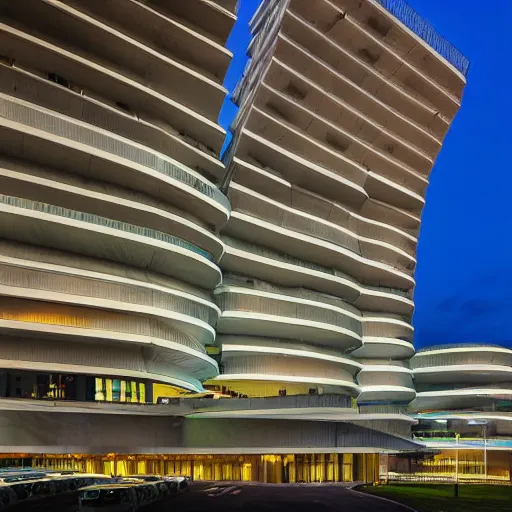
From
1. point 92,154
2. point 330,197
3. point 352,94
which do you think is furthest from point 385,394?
point 92,154

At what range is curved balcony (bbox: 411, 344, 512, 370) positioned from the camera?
87.4m

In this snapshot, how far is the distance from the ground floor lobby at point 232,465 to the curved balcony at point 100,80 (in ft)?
82.8

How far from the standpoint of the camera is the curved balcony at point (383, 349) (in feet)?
263

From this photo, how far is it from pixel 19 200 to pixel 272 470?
29.7 m

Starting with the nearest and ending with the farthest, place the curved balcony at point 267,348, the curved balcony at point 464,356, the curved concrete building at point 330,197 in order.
A: the curved balcony at point 267,348 → the curved concrete building at point 330,197 → the curved balcony at point 464,356

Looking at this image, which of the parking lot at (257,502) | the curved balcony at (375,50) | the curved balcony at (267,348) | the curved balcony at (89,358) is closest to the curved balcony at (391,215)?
the curved balcony at (375,50)

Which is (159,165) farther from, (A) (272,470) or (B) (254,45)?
(B) (254,45)

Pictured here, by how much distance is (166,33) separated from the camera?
55625mm

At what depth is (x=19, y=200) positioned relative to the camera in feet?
146

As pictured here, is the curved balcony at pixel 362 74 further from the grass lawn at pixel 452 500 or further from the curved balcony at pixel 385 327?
the grass lawn at pixel 452 500

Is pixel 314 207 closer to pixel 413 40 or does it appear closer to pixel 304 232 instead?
pixel 304 232

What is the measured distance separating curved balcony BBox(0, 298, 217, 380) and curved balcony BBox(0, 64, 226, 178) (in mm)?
13002

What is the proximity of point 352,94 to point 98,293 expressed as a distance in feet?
133

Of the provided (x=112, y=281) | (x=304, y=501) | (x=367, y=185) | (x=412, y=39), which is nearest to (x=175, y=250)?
(x=112, y=281)
